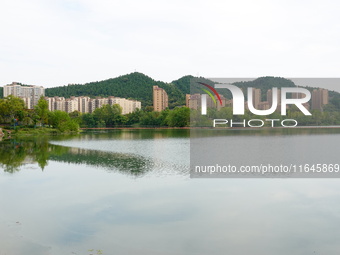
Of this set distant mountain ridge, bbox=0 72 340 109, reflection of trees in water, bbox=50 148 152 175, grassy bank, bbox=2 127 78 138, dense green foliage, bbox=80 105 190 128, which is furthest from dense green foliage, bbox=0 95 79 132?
distant mountain ridge, bbox=0 72 340 109

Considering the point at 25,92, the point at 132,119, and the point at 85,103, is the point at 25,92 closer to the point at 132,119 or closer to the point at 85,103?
the point at 85,103

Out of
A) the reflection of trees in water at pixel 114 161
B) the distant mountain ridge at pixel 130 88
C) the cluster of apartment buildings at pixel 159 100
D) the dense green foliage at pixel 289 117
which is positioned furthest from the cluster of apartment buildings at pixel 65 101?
the reflection of trees in water at pixel 114 161

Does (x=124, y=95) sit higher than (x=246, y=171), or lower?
higher

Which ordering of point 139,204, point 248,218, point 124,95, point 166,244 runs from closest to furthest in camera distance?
point 166,244
point 248,218
point 139,204
point 124,95

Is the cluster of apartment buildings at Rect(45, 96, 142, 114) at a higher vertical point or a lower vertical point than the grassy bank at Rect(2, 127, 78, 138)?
higher

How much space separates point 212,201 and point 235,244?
105 inches

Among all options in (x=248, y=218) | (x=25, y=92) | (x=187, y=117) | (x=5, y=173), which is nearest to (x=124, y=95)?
(x=25, y=92)

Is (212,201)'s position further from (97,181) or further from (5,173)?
(5,173)

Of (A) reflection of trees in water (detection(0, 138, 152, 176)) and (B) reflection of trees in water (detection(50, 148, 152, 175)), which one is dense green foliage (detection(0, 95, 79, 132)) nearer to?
(A) reflection of trees in water (detection(0, 138, 152, 176))

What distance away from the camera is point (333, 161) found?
14352mm

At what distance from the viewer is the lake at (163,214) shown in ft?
18.2

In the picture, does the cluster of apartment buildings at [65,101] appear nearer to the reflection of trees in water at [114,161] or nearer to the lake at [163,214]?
the reflection of trees in water at [114,161]

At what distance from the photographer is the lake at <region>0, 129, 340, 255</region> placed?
5551 mm

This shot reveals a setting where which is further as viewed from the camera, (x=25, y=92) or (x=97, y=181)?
(x=25, y=92)
